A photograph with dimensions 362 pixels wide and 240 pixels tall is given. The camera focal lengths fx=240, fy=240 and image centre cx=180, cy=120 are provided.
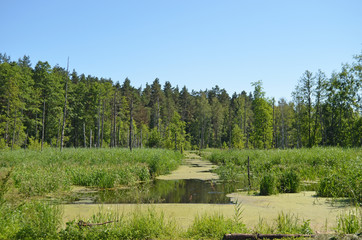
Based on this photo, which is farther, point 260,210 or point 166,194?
point 166,194

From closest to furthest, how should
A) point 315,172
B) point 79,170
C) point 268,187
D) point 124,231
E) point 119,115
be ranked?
point 124,231
point 268,187
point 315,172
point 79,170
point 119,115

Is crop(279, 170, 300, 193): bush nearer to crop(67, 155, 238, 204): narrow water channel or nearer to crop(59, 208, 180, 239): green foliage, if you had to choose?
crop(67, 155, 238, 204): narrow water channel

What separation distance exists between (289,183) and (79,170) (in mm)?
11822

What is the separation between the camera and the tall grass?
37.7 feet

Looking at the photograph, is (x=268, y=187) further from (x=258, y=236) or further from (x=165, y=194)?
(x=258, y=236)

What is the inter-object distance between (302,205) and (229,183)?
6940 mm

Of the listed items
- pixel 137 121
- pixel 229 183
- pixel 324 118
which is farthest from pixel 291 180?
pixel 137 121

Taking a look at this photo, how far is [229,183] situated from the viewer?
1523cm

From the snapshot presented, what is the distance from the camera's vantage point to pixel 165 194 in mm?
12086

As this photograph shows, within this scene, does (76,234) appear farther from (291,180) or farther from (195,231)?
(291,180)

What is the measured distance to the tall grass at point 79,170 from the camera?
37.7 ft

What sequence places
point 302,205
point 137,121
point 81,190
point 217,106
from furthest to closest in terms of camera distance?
point 217,106 < point 137,121 < point 81,190 < point 302,205

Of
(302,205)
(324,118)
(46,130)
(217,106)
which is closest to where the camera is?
(302,205)

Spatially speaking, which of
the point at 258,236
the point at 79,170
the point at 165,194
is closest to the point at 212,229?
the point at 258,236
